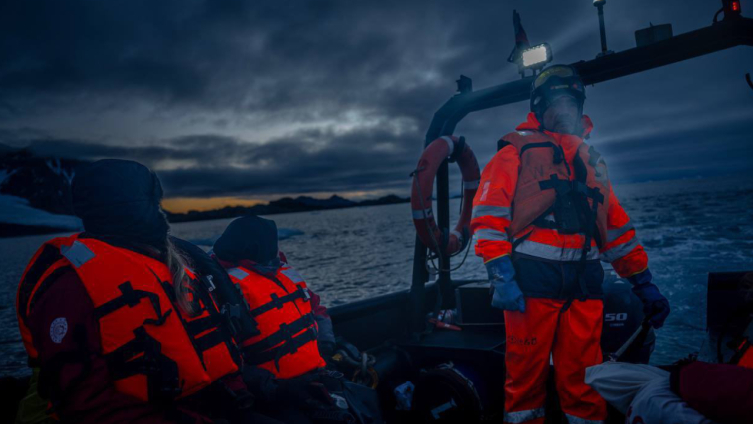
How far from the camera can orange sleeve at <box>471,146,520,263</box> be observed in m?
2.09

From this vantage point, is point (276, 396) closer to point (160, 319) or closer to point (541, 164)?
point (160, 319)

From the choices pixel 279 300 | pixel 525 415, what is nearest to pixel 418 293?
pixel 525 415

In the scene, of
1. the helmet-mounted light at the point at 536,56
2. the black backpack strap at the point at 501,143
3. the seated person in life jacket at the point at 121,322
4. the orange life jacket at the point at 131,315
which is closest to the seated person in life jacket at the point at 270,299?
the seated person in life jacket at the point at 121,322

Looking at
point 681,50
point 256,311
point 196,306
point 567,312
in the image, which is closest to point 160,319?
point 196,306

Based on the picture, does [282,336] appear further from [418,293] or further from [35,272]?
[418,293]

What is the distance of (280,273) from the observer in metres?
2.07

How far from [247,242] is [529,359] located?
153cm

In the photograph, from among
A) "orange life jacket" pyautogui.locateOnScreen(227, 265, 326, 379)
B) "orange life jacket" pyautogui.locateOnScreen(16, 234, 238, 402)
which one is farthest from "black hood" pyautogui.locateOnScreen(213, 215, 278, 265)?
"orange life jacket" pyautogui.locateOnScreen(16, 234, 238, 402)

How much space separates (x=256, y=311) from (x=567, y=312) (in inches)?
59.5

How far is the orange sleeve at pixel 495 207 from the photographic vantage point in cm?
209

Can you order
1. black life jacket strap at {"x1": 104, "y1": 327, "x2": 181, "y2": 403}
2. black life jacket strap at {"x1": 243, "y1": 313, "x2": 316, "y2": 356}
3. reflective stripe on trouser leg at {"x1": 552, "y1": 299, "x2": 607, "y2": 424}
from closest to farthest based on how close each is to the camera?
black life jacket strap at {"x1": 104, "y1": 327, "x2": 181, "y2": 403}
black life jacket strap at {"x1": 243, "y1": 313, "x2": 316, "y2": 356}
reflective stripe on trouser leg at {"x1": 552, "y1": 299, "x2": 607, "y2": 424}

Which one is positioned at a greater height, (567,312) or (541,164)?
(541,164)

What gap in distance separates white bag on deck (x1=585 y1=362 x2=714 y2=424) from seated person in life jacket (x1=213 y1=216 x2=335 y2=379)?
1208 mm

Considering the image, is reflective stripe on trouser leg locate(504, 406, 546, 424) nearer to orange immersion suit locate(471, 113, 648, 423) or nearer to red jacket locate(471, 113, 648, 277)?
orange immersion suit locate(471, 113, 648, 423)
